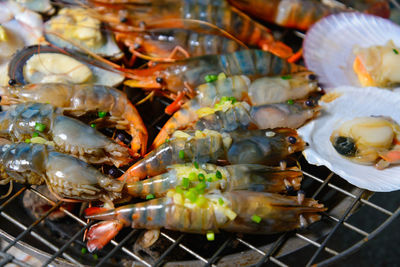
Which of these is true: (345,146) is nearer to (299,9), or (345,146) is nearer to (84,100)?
(299,9)

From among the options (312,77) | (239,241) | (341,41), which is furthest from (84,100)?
(341,41)

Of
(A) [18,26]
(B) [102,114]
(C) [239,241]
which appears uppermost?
(A) [18,26]

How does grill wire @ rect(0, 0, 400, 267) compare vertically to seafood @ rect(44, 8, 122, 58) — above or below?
below

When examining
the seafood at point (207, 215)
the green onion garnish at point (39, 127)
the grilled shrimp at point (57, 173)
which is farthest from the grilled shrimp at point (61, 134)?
the seafood at point (207, 215)

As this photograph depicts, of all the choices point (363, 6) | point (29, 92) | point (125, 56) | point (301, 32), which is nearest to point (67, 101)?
point (29, 92)

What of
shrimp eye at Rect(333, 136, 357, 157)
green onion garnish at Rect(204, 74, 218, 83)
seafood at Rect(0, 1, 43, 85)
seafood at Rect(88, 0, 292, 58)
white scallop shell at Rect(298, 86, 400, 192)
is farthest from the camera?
seafood at Rect(88, 0, 292, 58)

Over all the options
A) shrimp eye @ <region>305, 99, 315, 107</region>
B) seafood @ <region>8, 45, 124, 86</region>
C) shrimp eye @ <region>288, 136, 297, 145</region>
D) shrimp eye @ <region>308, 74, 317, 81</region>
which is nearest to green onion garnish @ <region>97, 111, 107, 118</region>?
seafood @ <region>8, 45, 124, 86</region>

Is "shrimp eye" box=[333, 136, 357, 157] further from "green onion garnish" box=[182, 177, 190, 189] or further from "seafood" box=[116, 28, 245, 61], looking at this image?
"seafood" box=[116, 28, 245, 61]
